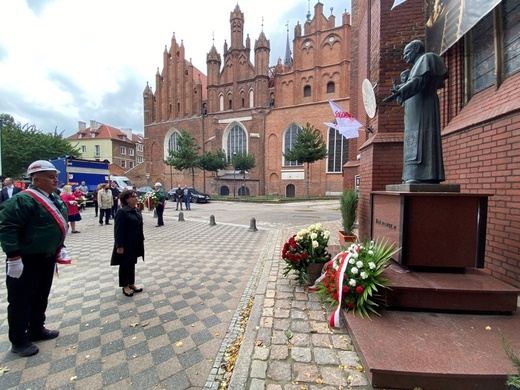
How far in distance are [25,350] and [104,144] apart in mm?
54262

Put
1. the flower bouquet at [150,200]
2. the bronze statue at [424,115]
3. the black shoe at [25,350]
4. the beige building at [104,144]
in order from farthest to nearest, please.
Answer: the beige building at [104,144] < the flower bouquet at [150,200] < the bronze statue at [424,115] < the black shoe at [25,350]

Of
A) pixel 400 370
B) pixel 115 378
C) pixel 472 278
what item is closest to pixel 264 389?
pixel 400 370

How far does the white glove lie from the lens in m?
2.22

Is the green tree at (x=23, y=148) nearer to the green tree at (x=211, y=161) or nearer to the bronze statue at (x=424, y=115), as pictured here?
the green tree at (x=211, y=161)

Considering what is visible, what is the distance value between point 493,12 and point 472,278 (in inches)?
171

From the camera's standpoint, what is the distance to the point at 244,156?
3011cm

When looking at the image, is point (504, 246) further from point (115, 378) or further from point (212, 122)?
point (212, 122)

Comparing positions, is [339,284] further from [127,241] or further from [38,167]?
[38,167]

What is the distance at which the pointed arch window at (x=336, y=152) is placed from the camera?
29766 millimetres

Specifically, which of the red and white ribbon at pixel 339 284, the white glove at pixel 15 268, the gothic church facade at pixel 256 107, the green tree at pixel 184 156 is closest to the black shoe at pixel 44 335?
the white glove at pixel 15 268

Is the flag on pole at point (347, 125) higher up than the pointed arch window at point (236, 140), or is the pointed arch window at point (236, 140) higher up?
the pointed arch window at point (236, 140)

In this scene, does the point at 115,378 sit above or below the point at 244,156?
below

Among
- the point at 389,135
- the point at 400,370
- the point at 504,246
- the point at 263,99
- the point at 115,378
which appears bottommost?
the point at 115,378

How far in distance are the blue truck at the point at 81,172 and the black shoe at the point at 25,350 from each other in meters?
15.2
